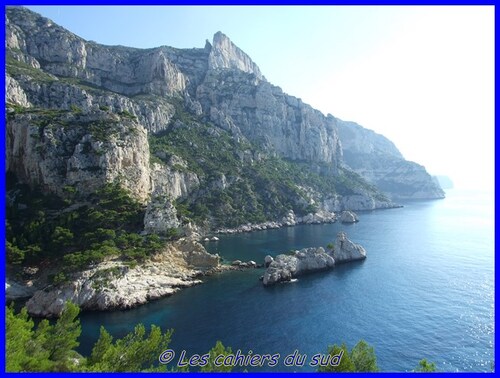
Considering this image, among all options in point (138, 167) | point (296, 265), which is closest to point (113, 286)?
point (296, 265)

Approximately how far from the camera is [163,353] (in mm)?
33375

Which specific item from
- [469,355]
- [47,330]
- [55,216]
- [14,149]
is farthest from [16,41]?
[469,355]

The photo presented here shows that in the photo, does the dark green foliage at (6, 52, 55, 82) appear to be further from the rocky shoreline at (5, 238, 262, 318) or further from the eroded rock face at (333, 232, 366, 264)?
the eroded rock face at (333, 232, 366, 264)

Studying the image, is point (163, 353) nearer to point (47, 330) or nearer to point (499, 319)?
point (47, 330)

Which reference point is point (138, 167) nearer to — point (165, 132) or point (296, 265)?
point (296, 265)

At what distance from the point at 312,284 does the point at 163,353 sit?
1161 inches

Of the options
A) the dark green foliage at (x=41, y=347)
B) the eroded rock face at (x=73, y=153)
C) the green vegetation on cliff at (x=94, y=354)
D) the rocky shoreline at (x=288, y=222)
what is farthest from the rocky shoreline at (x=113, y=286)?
the rocky shoreline at (x=288, y=222)

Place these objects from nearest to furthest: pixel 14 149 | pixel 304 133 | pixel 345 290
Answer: pixel 345 290 < pixel 14 149 < pixel 304 133

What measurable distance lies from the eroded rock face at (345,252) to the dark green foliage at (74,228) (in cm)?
3196

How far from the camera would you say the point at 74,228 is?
5841cm

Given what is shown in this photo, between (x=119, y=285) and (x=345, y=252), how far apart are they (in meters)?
40.9

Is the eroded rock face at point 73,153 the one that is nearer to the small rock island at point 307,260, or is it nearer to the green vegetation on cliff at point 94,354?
the small rock island at point 307,260

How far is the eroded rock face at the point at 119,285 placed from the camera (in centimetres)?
4503

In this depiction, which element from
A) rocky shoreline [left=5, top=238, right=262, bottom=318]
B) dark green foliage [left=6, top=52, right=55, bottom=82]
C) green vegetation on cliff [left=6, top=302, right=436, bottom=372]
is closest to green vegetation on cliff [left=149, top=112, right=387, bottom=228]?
dark green foliage [left=6, top=52, right=55, bottom=82]
